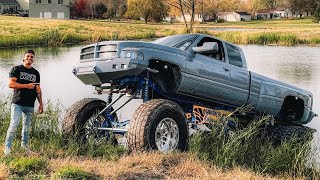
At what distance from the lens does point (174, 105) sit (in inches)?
347

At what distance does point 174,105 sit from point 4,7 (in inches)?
3516

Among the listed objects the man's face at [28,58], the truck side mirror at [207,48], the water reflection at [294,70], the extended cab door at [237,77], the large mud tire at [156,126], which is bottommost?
the water reflection at [294,70]

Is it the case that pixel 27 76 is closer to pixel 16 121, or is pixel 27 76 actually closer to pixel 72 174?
pixel 16 121

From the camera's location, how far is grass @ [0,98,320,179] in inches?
277

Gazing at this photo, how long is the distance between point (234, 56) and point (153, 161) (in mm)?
4095

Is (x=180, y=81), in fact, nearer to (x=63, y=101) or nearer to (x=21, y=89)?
(x=21, y=89)

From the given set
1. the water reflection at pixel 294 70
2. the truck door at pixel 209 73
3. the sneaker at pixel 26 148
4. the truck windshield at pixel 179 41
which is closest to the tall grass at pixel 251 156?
the truck door at pixel 209 73

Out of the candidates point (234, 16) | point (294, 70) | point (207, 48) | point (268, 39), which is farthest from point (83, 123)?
point (234, 16)

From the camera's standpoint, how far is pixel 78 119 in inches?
384

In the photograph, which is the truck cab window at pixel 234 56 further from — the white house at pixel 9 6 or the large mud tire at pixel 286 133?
the white house at pixel 9 6

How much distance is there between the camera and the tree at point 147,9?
103 meters

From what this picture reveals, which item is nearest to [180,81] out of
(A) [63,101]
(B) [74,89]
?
(A) [63,101]

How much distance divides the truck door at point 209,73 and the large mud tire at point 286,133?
4.37 feet

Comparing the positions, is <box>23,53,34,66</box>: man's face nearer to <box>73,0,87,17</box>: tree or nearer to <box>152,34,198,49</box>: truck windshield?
<box>152,34,198,49</box>: truck windshield
